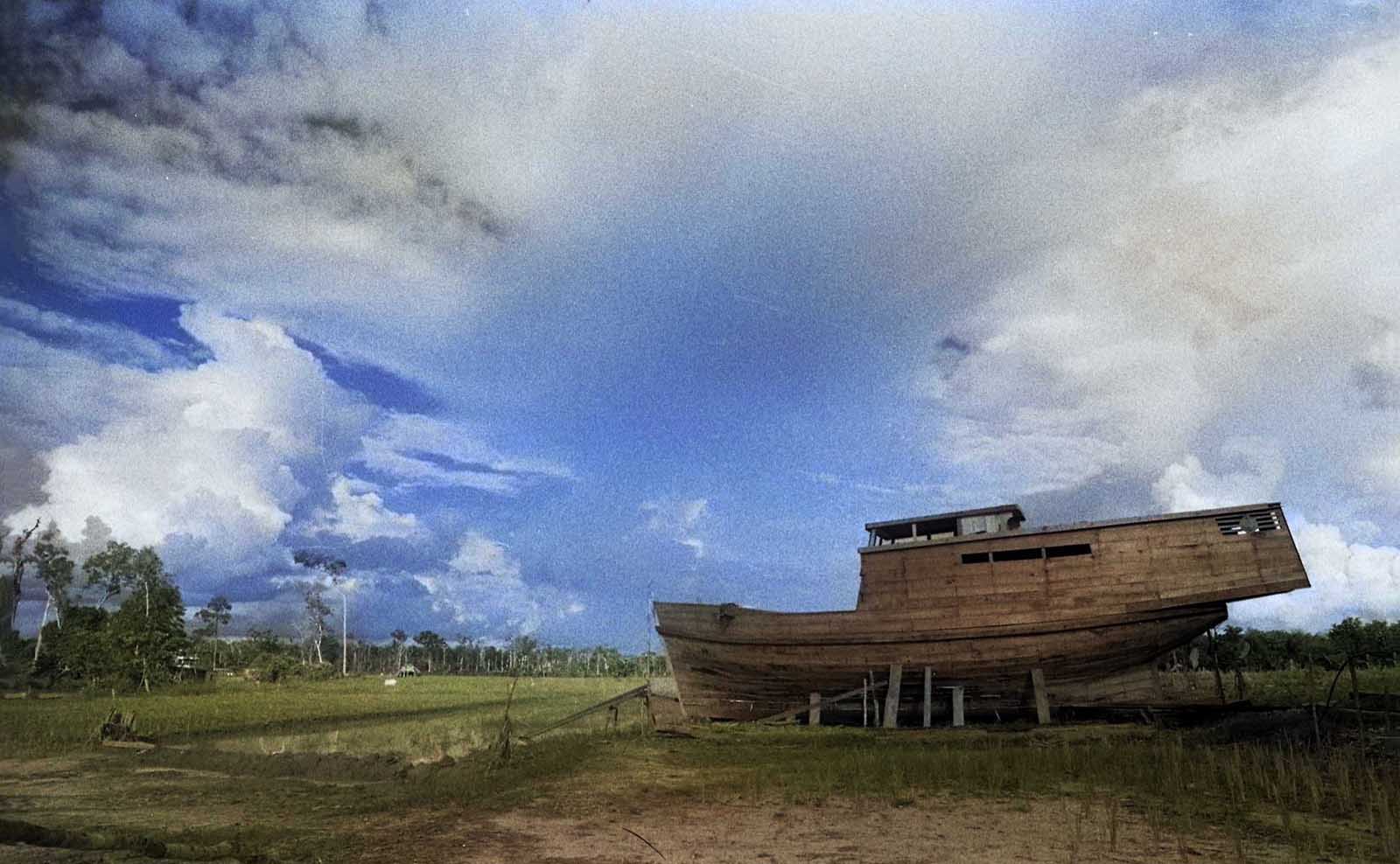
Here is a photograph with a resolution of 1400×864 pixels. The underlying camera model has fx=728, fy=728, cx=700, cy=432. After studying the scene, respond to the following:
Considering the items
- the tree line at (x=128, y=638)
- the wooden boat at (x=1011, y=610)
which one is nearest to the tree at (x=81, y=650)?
the tree line at (x=128, y=638)

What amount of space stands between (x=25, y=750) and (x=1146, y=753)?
27322 mm

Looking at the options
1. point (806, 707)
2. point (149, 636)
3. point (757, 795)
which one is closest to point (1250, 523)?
point (806, 707)

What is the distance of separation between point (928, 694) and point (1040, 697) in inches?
120

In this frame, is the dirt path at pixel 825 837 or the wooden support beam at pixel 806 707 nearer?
the dirt path at pixel 825 837

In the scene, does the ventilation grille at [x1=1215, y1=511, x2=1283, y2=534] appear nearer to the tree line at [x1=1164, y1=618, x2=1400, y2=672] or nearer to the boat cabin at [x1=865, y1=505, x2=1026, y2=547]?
the boat cabin at [x1=865, y1=505, x2=1026, y2=547]

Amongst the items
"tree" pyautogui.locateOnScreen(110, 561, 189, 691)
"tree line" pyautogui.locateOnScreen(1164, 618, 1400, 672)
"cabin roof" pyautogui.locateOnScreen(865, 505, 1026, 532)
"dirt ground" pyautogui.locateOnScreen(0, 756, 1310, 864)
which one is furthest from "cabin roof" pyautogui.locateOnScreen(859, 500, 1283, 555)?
"tree" pyautogui.locateOnScreen(110, 561, 189, 691)

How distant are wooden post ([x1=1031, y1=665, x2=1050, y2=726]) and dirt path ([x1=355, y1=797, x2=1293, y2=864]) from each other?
1060cm

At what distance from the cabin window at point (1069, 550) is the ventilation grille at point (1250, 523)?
325 cm

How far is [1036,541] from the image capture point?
21.0 m

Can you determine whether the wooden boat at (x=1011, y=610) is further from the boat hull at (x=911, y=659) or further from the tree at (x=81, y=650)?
the tree at (x=81, y=650)

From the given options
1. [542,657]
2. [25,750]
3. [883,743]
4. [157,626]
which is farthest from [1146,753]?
[542,657]

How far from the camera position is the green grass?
2056 centimetres

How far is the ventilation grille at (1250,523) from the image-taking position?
19.3 metres

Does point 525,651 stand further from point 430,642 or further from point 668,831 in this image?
point 668,831
